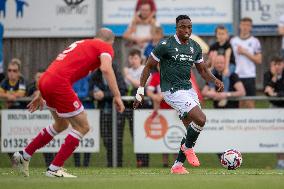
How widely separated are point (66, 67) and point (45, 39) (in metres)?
11.7

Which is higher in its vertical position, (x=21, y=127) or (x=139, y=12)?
(x=139, y=12)

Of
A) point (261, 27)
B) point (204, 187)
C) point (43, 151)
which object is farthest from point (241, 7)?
point (204, 187)

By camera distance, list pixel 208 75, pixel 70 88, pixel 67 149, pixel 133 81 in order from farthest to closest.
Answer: pixel 133 81
pixel 208 75
pixel 70 88
pixel 67 149

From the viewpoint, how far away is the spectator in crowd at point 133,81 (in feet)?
63.2

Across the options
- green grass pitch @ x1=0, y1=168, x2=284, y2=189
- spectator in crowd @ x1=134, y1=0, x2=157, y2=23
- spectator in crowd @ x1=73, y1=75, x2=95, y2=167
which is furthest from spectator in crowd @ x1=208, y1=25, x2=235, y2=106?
green grass pitch @ x1=0, y1=168, x2=284, y2=189

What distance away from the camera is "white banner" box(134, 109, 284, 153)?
752 inches

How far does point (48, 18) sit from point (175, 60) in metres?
9.95

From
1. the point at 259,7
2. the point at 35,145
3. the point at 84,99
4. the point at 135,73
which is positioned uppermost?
the point at 259,7

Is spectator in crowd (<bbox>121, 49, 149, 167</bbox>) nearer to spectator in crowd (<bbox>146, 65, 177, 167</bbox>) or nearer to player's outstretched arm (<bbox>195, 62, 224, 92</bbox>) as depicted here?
spectator in crowd (<bbox>146, 65, 177, 167</bbox>)

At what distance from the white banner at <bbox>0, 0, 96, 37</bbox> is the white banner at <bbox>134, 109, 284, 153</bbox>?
6166 millimetres

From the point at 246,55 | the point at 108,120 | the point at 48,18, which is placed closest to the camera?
the point at 108,120

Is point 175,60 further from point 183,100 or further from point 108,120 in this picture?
point 108,120


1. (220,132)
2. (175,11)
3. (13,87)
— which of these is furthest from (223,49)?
(175,11)

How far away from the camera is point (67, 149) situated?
14.0 m
